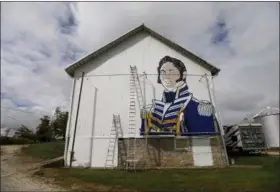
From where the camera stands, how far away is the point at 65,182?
1059cm

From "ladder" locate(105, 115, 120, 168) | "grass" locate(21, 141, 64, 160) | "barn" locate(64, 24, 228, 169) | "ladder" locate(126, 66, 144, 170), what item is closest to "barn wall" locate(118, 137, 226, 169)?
"barn" locate(64, 24, 228, 169)

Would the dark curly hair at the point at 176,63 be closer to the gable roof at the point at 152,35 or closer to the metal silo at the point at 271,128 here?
the gable roof at the point at 152,35

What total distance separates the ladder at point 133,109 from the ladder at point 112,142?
3.28 feet

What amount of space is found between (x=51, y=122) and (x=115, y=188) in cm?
3279

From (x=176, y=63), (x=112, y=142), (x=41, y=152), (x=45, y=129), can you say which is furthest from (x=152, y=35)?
(x=45, y=129)

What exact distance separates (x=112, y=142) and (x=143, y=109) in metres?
3.49

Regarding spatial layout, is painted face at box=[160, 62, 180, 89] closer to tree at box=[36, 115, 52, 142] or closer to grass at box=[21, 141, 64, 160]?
grass at box=[21, 141, 64, 160]

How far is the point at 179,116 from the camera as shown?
1730cm

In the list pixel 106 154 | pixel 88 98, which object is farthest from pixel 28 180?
pixel 88 98

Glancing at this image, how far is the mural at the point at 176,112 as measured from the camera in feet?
55.5

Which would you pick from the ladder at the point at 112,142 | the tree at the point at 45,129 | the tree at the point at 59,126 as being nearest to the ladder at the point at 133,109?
the ladder at the point at 112,142

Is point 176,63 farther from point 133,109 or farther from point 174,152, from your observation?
point 174,152

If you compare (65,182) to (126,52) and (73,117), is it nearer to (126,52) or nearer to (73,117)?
(73,117)

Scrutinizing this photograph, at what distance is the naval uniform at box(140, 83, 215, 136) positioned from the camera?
55.4ft
